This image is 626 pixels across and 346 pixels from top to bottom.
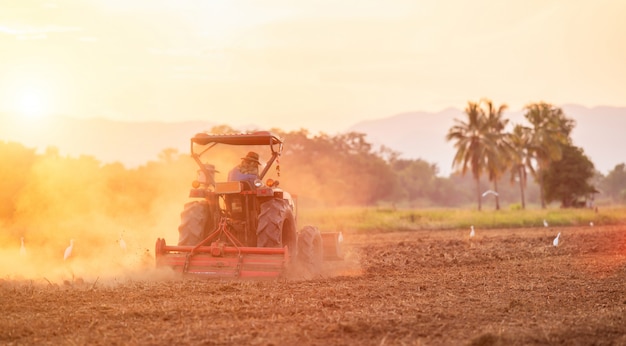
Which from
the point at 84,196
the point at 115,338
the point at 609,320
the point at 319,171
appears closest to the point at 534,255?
the point at 609,320

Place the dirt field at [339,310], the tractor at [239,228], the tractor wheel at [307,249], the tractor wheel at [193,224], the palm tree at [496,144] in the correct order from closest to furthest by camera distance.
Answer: the dirt field at [339,310] → the tractor at [239,228] → the tractor wheel at [193,224] → the tractor wheel at [307,249] → the palm tree at [496,144]

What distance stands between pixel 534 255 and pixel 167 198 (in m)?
14.1

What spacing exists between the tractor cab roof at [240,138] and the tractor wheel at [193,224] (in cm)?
123

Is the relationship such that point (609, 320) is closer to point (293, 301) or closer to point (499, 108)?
point (293, 301)

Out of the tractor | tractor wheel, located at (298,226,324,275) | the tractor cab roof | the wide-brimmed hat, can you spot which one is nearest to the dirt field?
the tractor

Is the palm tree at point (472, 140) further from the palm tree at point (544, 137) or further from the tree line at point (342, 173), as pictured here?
the palm tree at point (544, 137)

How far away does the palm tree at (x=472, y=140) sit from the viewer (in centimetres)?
7569

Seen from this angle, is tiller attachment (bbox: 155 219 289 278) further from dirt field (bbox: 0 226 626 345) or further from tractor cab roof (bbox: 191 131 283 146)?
tractor cab roof (bbox: 191 131 283 146)

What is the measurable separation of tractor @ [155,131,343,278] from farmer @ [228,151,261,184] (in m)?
0.07

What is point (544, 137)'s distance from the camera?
7681 centimetres

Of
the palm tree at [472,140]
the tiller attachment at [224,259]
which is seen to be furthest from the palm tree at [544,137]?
the tiller attachment at [224,259]

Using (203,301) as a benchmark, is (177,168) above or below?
above

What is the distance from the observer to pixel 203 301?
11.0 meters

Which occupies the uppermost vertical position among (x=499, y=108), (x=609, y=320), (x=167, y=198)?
(x=499, y=108)
